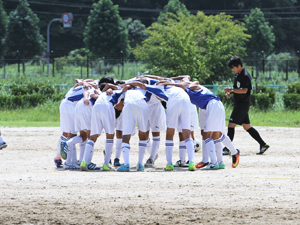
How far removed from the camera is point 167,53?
93.9ft

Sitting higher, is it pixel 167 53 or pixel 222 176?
pixel 167 53

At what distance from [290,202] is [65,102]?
5.62m

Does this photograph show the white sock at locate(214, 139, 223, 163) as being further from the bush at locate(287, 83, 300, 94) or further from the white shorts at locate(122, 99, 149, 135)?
the bush at locate(287, 83, 300, 94)

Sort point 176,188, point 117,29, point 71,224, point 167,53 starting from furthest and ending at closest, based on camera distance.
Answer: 1. point 117,29
2. point 167,53
3. point 176,188
4. point 71,224

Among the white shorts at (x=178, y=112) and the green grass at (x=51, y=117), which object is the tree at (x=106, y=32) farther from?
the white shorts at (x=178, y=112)

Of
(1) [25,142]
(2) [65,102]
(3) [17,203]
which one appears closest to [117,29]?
(1) [25,142]

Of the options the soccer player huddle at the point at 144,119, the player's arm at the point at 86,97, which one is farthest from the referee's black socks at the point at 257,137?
the player's arm at the point at 86,97

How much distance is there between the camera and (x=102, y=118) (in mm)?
11188

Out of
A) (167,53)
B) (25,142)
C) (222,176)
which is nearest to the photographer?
(222,176)

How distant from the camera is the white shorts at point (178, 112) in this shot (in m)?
10.9

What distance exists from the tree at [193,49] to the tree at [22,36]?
29.8m

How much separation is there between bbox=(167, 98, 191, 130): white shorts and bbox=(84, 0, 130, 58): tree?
52898 mm

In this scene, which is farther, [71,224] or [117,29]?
[117,29]

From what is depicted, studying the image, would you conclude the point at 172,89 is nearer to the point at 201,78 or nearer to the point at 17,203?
the point at 17,203
